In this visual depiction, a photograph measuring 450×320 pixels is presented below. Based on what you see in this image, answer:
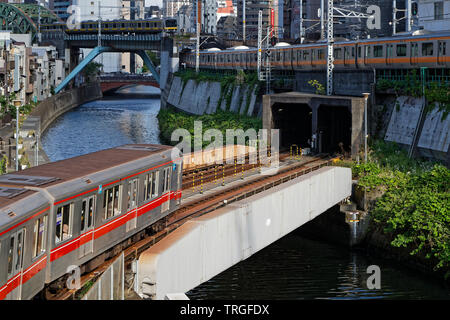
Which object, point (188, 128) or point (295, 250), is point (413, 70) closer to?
point (295, 250)

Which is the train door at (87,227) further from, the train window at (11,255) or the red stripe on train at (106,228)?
the train window at (11,255)

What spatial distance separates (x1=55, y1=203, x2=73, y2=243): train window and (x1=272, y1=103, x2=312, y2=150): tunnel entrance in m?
29.5

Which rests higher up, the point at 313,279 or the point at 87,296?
the point at 87,296

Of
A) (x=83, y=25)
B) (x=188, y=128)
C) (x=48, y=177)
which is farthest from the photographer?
(x=83, y=25)

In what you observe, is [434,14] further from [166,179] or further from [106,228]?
[106,228]

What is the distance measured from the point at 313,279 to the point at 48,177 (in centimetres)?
1329

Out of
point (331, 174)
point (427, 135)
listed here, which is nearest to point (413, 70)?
point (427, 135)

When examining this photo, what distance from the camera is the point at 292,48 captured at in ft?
173

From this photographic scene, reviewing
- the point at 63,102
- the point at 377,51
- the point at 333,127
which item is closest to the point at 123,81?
the point at 63,102

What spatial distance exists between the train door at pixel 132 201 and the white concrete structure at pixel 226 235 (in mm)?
1087

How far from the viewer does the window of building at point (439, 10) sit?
58719mm

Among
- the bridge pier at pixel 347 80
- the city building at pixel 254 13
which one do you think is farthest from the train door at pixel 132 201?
the city building at pixel 254 13

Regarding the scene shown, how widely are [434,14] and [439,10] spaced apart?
511 mm

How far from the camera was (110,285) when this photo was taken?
605 inches
